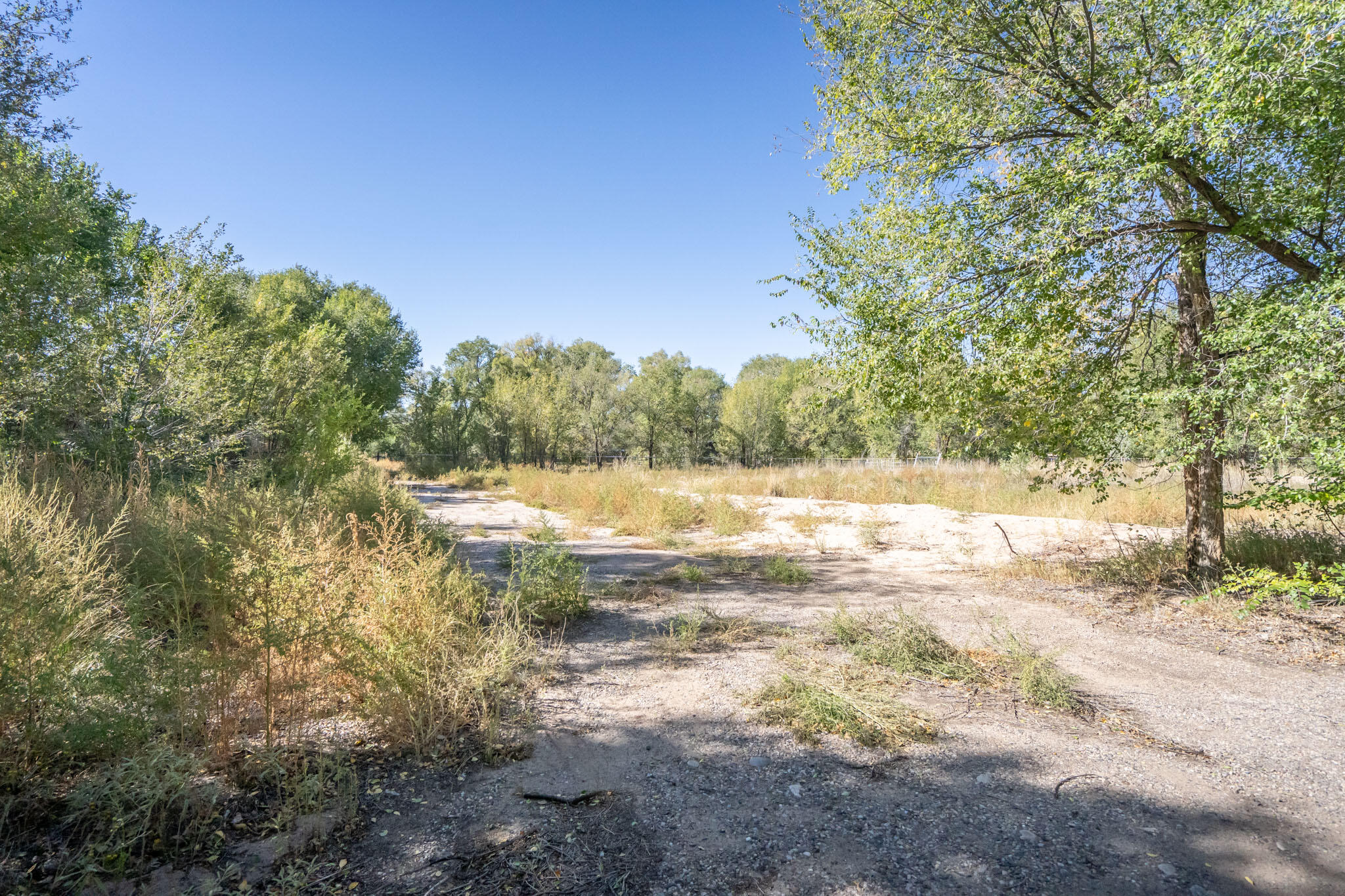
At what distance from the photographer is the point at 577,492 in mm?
16859

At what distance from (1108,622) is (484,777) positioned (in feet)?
20.3

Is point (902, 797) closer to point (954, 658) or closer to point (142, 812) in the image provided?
point (954, 658)

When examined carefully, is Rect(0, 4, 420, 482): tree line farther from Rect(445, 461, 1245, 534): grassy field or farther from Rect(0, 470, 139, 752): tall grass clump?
Rect(445, 461, 1245, 534): grassy field

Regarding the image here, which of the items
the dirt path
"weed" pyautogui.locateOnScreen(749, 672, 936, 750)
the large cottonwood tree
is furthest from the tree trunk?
"weed" pyautogui.locateOnScreen(749, 672, 936, 750)

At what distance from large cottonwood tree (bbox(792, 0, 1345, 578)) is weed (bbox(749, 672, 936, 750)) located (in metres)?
3.62

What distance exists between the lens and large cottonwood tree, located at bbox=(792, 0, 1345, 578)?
4422 mm

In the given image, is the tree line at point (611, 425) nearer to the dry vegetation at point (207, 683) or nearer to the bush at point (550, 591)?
the bush at point (550, 591)

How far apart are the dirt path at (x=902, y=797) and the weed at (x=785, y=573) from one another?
3095 millimetres

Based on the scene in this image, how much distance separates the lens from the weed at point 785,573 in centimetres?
770

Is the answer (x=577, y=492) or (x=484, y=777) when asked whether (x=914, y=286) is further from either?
(x=577, y=492)

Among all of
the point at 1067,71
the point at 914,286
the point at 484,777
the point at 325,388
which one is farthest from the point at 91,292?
the point at 1067,71

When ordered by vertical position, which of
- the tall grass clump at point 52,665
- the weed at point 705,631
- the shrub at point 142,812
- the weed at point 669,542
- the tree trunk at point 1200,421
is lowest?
the weed at point 669,542

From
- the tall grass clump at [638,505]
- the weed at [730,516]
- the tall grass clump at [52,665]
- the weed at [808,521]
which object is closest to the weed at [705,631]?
the tall grass clump at [52,665]

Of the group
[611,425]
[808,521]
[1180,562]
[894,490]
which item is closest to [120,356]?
[808,521]
